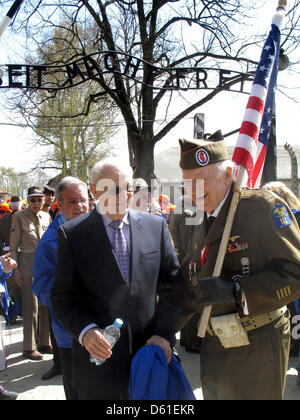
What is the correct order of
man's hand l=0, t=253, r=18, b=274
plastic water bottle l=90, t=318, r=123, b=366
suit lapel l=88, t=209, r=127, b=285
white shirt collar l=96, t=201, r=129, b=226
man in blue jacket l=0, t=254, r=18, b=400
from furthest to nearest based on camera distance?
man's hand l=0, t=253, r=18, b=274
man in blue jacket l=0, t=254, r=18, b=400
white shirt collar l=96, t=201, r=129, b=226
suit lapel l=88, t=209, r=127, b=285
plastic water bottle l=90, t=318, r=123, b=366

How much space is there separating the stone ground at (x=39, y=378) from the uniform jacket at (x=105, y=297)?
2.11m

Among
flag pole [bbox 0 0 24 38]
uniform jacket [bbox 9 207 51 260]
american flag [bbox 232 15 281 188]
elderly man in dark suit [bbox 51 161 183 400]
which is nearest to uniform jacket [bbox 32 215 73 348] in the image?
elderly man in dark suit [bbox 51 161 183 400]

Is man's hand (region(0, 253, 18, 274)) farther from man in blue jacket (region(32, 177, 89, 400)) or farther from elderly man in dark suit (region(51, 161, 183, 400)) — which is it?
elderly man in dark suit (region(51, 161, 183, 400))

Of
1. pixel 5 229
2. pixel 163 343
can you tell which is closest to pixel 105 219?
pixel 163 343

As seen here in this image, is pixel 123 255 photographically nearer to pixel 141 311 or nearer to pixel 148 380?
pixel 141 311

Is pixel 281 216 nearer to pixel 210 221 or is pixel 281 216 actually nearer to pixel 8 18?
pixel 210 221

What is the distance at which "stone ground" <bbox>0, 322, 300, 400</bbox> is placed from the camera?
398cm

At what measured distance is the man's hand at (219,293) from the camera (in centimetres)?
189

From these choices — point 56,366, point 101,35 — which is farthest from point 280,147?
point 56,366

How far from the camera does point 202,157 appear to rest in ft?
6.98

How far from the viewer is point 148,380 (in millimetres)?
1851

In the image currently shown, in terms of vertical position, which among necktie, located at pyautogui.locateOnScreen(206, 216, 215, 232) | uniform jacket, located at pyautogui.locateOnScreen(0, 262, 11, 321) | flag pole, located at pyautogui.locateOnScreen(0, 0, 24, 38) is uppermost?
flag pole, located at pyautogui.locateOnScreen(0, 0, 24, 38)

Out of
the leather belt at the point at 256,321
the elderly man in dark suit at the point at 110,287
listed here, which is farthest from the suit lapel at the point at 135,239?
the leather belt at the point at 256,321

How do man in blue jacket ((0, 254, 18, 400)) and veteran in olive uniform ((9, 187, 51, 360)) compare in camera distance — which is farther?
veteran in olive uniform ((9, 187, 51, 360))
